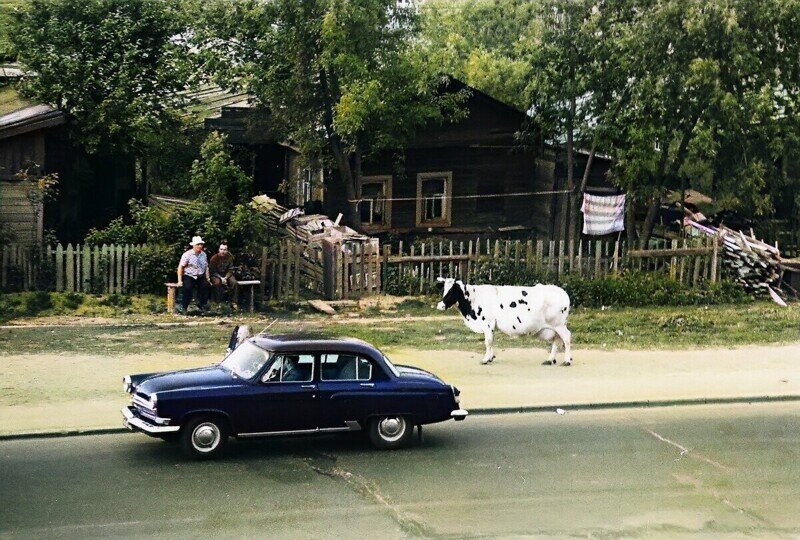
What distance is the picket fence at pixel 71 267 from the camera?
17.9 metres

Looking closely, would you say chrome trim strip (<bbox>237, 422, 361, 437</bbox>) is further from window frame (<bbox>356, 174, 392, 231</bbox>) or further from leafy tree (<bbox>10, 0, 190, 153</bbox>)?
window frame (<bbox>356, 174, 392, 231</bbox>)

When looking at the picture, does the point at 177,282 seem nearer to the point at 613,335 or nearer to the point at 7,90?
the point at 7,90

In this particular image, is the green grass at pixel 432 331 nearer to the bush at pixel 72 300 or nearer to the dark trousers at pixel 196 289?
the dark trousers at pixel 196 289

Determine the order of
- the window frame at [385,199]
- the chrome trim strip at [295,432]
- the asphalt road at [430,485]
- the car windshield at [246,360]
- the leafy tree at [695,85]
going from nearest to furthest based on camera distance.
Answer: the asphalt road at [430,485] → the chrome trim strip at [295,432] → the car windshield at [246,360] → the leafy tree at [695,85] → the window frame at [385,199]

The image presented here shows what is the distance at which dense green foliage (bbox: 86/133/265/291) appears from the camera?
18.2 m

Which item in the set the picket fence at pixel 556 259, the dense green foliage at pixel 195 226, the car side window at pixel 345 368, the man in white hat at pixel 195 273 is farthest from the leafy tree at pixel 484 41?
the car side window at pixel 345 368

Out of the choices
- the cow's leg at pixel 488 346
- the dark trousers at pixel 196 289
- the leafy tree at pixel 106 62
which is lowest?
the cow's leg at pixel 488 346

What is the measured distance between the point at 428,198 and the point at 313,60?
4.45 metres

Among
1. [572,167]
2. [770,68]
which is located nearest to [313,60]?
[572,167]

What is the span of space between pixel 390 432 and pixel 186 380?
93.2 inches

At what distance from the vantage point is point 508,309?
57.1 ft

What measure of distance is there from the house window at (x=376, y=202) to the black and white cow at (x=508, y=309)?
5.91 metres

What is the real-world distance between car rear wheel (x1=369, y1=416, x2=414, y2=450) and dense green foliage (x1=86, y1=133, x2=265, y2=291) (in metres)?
6.62

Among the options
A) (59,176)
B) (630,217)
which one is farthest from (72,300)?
(630,217)
